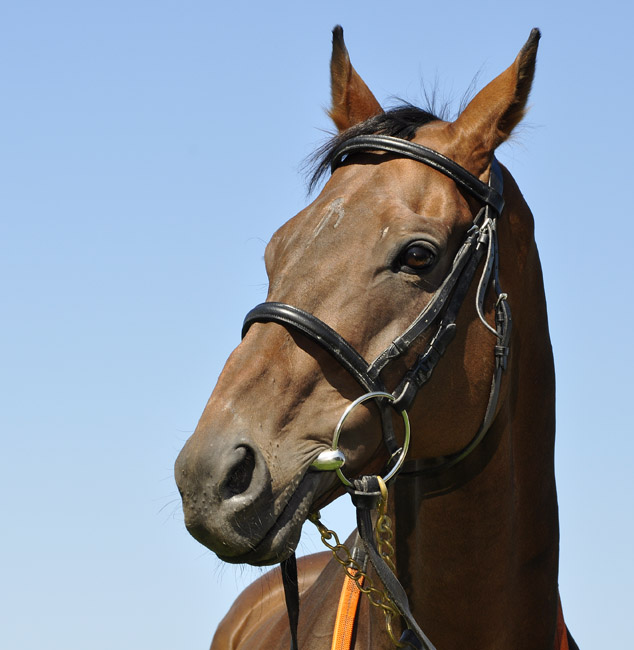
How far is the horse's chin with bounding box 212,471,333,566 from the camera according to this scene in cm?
300

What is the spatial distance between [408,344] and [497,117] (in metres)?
1.13

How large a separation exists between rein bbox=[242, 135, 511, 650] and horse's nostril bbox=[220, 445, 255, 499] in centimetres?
26

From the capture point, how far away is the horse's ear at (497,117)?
12.6ft

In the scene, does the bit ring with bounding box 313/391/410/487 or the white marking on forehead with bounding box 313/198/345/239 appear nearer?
the bit ring with bounding box 313/391/410/487

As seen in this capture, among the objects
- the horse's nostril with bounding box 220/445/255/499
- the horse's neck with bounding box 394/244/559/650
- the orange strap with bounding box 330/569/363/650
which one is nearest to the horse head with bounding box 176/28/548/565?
the horse's nostril with bounding box 220/445/255/499

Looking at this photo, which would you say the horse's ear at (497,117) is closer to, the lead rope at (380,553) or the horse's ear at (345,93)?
the horse's ear at (345,93)

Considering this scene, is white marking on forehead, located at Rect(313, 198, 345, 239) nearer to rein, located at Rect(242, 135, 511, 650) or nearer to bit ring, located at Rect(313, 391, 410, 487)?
rein, located at Rect(242, 135, 511, 650)

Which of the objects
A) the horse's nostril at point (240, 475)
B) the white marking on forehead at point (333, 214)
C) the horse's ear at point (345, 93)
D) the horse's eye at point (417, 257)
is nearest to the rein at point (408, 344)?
the horse's eye at point (417, 257)

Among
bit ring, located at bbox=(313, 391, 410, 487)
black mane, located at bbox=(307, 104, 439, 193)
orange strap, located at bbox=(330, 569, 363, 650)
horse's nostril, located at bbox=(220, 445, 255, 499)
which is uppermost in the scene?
black mane, located at bbox=(307, 104, 439, 193)

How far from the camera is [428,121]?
13.4 feet

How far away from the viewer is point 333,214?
3488 millimetres

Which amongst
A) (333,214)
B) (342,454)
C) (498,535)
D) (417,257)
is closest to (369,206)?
(333,214)

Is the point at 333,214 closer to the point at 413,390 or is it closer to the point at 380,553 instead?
the point at 413,390

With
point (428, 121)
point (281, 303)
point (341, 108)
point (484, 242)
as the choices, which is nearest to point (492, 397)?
point (484, 242)
